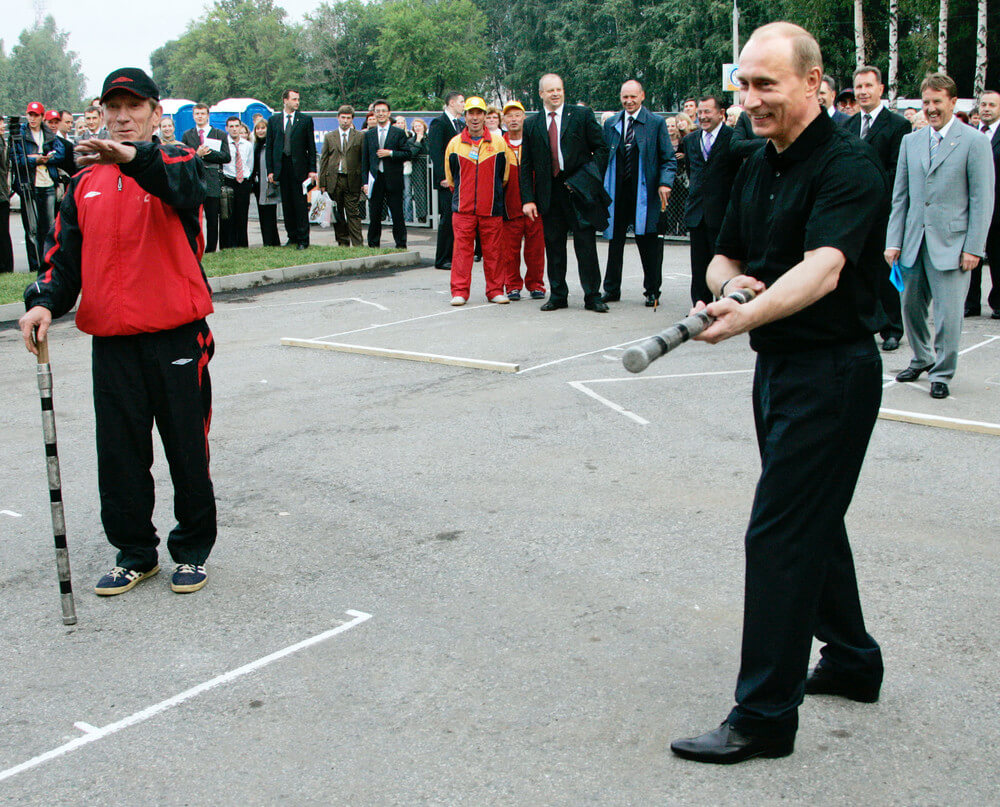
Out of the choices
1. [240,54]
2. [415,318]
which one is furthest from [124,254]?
[240,54]

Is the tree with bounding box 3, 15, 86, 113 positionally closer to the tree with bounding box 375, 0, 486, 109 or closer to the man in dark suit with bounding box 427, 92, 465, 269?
the tree with bounding box 375, 0, 486, 109

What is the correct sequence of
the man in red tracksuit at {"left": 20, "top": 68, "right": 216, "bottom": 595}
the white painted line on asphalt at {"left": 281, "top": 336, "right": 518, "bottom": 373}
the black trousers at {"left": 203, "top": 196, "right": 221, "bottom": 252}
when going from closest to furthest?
the man in red tracksuit at {"left": 20, "top": 68, "right": 216, "bottom": 595} < the white painted line on asphalt at {"left": 281, "top": 336, "right": 518, "bottom": 373} < the black trousers at {"left": 203, "top": 196, "right": 221, "bottom": 252}

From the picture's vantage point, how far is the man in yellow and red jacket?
11867 mm

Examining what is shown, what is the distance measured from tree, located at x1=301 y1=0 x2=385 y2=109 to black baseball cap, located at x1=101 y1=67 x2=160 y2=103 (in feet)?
330

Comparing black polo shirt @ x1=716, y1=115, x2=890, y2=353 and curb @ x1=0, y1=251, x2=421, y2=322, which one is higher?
black polo shirt @ x1=716, y1=115, x2=890, y2=353

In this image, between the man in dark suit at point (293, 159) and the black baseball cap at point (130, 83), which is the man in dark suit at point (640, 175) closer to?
the man in dark suit at point (293, 159)

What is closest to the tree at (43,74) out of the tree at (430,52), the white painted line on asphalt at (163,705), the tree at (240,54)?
the tree at (240,54)

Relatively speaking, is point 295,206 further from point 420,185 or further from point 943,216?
point 943,216

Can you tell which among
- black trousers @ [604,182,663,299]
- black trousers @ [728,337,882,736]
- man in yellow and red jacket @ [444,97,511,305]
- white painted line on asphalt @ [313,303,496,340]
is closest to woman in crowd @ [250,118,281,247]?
man in yellow and red jacket @ [444,97,511,305]

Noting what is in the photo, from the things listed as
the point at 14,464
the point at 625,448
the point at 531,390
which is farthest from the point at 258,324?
the point at 625,448

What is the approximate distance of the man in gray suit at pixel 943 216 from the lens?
25.1 ft

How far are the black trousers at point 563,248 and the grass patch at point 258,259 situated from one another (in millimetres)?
4552

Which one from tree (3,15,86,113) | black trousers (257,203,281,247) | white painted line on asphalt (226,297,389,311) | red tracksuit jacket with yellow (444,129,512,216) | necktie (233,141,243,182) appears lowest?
white painted line on asphalt (226,297,389,311)

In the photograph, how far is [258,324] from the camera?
36.7 feet
